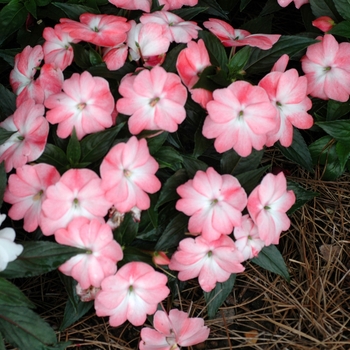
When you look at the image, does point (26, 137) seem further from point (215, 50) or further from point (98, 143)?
point (215, 50)

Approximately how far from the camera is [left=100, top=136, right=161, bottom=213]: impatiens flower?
1171 mm

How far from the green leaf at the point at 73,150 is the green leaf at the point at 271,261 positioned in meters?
0.51

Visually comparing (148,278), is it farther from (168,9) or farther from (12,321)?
(168,9)

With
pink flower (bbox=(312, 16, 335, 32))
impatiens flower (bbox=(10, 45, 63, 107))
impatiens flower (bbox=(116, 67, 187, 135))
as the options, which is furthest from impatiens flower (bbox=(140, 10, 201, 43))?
pink flower (bbox=(312, 16, 335, 32))

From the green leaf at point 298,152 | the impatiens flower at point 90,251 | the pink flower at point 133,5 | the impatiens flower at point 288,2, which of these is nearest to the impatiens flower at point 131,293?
the impatiens flower at point 90,251

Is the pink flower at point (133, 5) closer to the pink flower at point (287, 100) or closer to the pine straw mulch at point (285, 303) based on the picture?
the pink flower at point (287, 100)

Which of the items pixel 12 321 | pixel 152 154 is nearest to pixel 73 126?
pixel 152 154

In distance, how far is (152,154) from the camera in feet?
4.19

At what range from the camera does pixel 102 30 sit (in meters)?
1.33

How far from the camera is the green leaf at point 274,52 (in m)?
1.42

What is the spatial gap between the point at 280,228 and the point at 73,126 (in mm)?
544

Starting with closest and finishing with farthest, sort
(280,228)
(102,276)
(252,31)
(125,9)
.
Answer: (102,276) < (280,228) < (125,9) < (252,31)

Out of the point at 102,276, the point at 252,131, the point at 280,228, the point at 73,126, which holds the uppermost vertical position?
the point at 73,126

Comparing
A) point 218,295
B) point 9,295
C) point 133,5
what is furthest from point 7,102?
point 218,295
